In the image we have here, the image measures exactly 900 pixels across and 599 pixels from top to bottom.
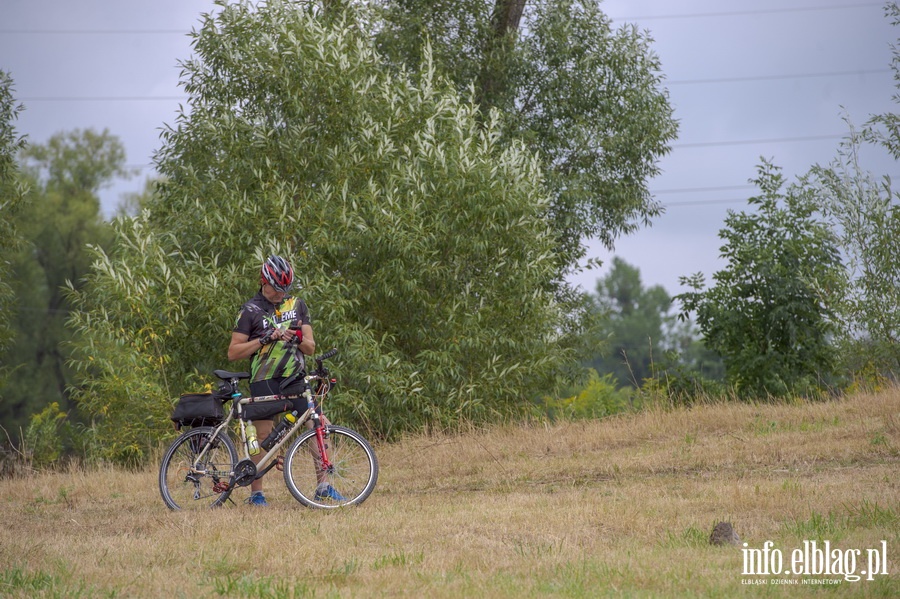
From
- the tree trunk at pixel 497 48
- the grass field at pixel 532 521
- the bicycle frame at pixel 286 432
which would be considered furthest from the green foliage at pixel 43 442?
the tree trunk at pixel 497 48

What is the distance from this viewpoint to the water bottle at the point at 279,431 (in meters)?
8.92

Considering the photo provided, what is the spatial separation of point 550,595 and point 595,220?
1700 centimetres

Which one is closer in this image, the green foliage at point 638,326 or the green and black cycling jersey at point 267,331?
the green and black cycling jersey at point 267,331

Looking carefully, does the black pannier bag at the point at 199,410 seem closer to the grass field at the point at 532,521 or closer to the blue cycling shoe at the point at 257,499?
the blue cycling shoe at the point at 257,499

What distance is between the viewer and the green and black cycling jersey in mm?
8859

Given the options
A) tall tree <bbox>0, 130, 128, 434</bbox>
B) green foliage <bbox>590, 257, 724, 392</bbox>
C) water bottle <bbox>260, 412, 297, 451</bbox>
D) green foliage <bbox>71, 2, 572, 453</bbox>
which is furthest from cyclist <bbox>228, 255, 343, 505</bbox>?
green foliage <bbox>590, 257, 724, 392</bbox>

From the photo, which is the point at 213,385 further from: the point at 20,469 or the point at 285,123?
the point at 285,123

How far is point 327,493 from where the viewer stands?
8.72 m

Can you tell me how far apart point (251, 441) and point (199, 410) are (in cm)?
57

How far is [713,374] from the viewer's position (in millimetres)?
67938

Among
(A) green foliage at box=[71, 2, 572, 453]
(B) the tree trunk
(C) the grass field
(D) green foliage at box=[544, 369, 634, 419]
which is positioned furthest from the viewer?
(B) the tree trunk

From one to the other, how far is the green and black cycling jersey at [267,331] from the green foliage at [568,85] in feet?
41.7

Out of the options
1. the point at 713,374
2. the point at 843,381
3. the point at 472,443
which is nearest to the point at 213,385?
the point at 472,443

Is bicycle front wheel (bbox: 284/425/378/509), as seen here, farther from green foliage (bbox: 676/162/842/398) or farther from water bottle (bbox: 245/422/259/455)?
green foliage (bbox: 676/162/842/398)
